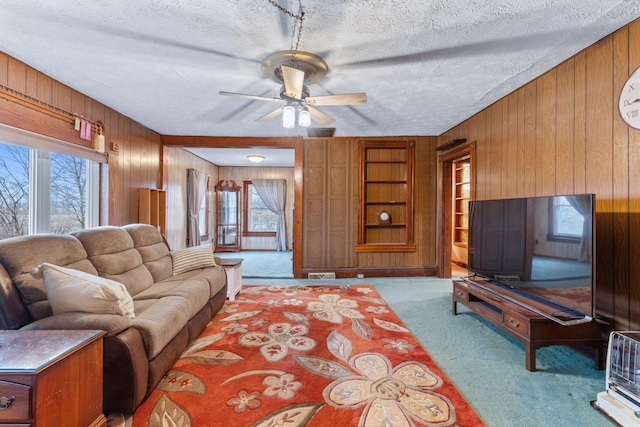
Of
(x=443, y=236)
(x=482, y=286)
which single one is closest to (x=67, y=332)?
(x=482, y=286)

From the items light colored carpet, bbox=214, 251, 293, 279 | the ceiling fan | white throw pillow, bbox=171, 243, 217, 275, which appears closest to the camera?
the ceiling fan

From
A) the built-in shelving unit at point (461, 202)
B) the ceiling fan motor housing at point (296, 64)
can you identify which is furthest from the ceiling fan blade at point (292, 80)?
the built-in shelving unit at point (461, 202)

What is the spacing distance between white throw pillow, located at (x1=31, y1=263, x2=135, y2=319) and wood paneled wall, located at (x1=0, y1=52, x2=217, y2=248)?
1624mm

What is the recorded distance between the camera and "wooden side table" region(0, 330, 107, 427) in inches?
43.8

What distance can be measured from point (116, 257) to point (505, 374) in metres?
3.25

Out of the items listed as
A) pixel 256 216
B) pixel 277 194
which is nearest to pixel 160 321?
pixel 277 194

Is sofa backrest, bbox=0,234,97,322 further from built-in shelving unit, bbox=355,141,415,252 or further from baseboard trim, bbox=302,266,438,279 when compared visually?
built-in shelving unit, bbox=355,141,415,252

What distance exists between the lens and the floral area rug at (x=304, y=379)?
1.59 metres

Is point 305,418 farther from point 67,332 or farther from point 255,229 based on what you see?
point 255,229

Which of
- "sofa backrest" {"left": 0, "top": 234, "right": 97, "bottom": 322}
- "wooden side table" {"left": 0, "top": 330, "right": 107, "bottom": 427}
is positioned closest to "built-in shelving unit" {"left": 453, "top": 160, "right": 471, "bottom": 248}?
"wooden side table" {"left": 0, "top": 330, "right": 107, "bottom": 427}

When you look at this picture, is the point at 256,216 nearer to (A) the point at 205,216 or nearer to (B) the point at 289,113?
(A) the point at 205,216

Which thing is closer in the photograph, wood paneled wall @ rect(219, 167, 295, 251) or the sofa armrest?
the sofa armrest

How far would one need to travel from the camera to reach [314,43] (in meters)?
2.16

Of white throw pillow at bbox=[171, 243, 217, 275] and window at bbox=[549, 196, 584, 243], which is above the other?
window at bbox=[549, 196, 584, 243]
